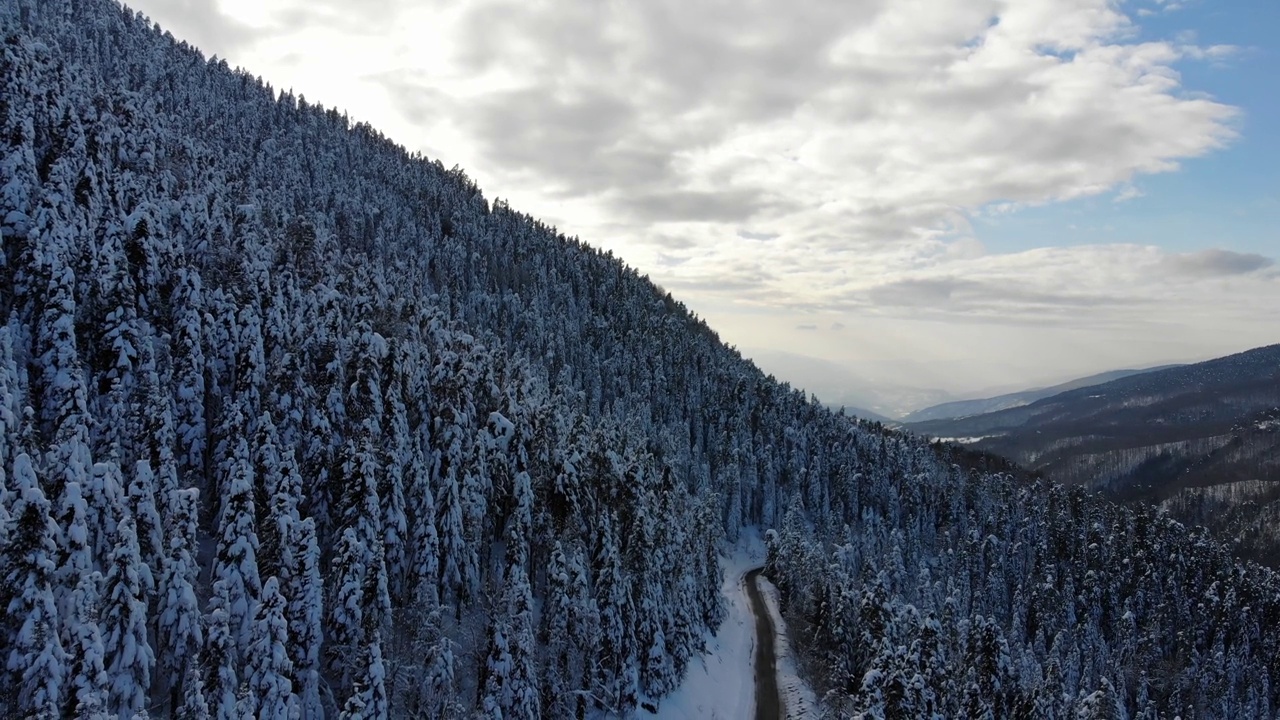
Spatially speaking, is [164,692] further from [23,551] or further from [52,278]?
[52,278]

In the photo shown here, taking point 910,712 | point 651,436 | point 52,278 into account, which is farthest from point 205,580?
point 651,436

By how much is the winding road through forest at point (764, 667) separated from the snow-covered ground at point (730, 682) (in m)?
0.48

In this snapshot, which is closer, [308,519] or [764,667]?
[308,519]

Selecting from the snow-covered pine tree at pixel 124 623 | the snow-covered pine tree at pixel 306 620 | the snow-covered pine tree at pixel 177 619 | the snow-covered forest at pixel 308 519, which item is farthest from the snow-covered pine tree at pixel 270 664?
the snow-covered pine tree at pixel 124 623

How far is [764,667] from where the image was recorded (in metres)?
58.9

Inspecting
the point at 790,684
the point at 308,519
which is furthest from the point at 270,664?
the point at 790,684

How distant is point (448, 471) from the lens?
4059cm

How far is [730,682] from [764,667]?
6.50 metres

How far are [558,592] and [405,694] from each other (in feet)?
29.2

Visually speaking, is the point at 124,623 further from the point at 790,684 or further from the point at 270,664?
the point at 790,684

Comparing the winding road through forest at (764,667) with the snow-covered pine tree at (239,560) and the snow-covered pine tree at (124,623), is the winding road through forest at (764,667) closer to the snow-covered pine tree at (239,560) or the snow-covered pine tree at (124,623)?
the snow-covered pine tree at (239,560)

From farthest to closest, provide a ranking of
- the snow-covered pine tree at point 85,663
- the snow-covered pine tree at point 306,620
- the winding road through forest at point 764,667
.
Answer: the winding road through forest at point 764,667
the snow-covered pine tree at point 306,620
the snow-covered pine tree at point 85,663

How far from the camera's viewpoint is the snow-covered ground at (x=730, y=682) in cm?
4706

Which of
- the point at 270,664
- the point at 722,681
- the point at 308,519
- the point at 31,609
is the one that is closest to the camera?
the point at 31,609
